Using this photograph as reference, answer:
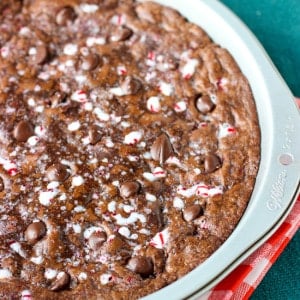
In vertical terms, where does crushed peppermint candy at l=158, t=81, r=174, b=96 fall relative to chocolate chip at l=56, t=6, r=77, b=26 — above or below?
above

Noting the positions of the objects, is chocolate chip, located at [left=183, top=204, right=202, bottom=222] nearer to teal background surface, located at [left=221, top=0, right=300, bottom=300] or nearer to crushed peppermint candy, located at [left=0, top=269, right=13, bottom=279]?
crushed peppermint candy, located at [left=0, top=269, right=13, bottom=279]

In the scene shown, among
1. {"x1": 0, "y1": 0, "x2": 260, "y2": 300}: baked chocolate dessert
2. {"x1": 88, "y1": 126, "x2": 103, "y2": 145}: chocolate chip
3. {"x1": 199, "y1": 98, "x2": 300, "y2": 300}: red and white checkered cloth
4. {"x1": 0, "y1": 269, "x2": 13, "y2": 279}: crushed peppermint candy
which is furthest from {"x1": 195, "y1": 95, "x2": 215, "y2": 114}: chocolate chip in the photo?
{"x1": 0, "y1": 269, "x2": 13, "y2": 279}: crushed peppermint candy

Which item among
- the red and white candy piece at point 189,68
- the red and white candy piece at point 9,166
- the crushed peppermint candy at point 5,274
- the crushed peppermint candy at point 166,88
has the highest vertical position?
the red and white candy piece at point 189,68

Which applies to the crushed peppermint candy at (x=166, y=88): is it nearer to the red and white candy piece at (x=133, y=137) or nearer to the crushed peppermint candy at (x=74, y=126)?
the red and white candy piece at (x=133, y=137)

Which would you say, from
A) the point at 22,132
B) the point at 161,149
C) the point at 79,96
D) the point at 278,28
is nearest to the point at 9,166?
the point at 22,132

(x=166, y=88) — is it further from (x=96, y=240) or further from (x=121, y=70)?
(x=96, y=240)

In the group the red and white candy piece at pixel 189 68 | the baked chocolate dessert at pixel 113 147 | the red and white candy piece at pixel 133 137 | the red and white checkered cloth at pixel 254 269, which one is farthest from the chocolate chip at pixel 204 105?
the red and white checkered cloth at pixel 254 269
